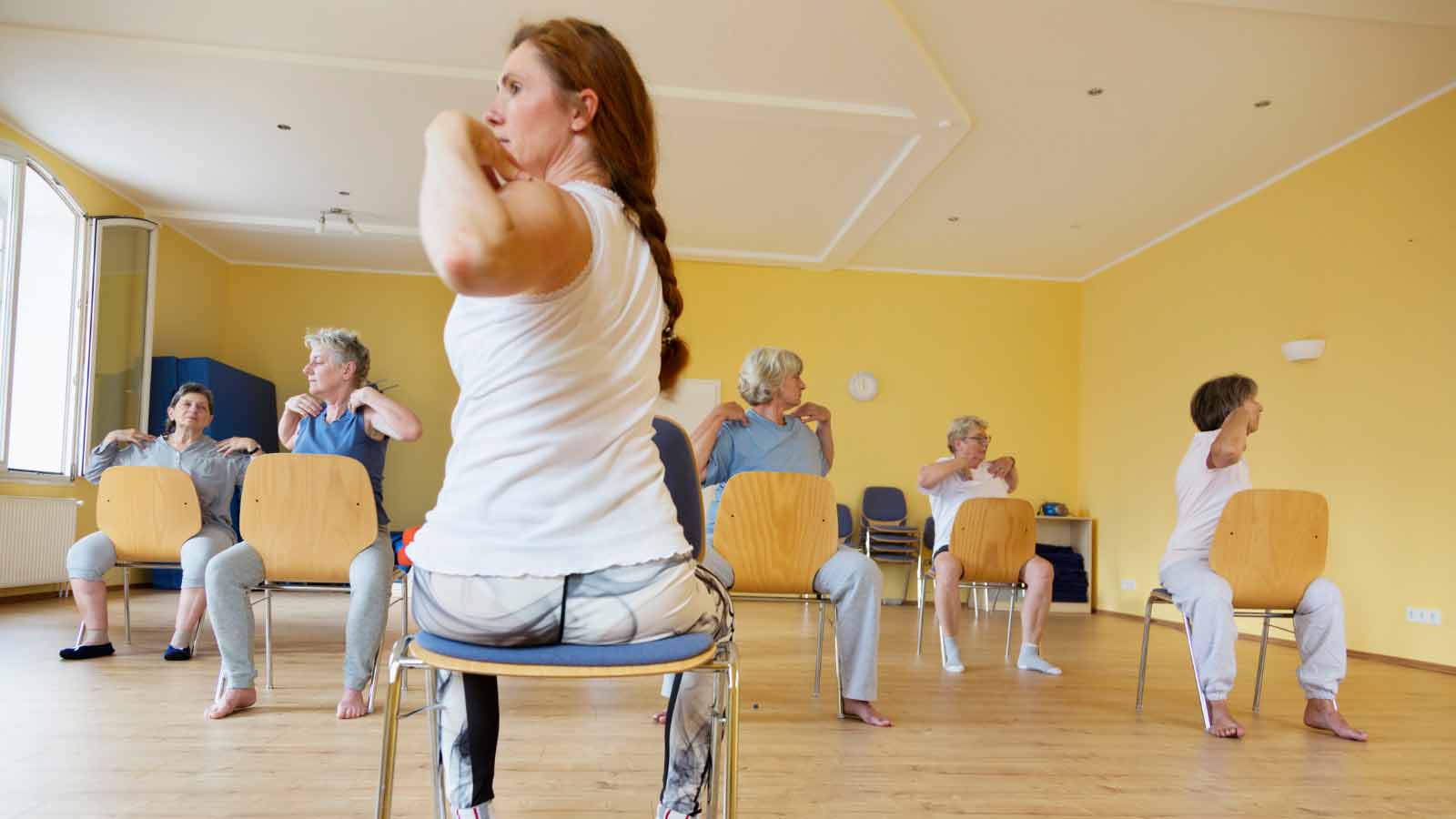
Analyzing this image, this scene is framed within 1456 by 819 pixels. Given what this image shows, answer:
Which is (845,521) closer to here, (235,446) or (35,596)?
(235,446)

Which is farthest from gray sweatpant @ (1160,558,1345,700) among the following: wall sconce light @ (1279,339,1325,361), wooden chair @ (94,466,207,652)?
wooden chair @ (94,466,207,652)

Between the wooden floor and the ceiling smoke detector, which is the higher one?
the ceiling smoke detector

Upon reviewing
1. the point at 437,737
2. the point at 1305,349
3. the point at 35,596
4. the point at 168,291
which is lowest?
the point at 35,596

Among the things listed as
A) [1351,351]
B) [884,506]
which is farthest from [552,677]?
[884,506]

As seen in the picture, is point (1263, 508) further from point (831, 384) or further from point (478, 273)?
point (831, 384)

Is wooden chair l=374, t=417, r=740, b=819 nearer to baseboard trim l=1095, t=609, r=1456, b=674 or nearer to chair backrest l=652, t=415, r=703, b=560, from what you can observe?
chair backrest l=652, t=415, r=703, b=560

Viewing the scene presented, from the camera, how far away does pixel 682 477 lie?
5.34 ft

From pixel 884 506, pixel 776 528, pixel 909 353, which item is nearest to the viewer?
pixel 776 528

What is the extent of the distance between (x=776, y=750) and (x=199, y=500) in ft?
8.66

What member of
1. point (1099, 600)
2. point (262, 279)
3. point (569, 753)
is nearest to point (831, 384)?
point (1099, 600)

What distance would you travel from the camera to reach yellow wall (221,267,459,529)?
9.12 metres

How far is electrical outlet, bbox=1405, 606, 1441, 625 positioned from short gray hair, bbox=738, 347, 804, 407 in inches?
154

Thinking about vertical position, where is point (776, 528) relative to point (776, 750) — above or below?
above

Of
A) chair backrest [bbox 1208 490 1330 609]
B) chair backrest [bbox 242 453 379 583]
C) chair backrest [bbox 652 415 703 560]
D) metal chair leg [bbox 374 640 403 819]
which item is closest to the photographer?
metal chair leg [bbox 374 640 403 819]
